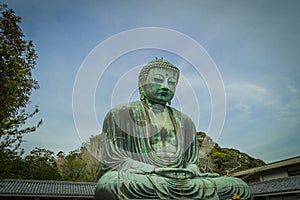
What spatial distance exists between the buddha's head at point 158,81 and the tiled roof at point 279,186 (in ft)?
32.3

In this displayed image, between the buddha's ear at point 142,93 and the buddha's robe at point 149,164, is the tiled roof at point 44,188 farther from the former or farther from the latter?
the buddha's robe at point 149,164

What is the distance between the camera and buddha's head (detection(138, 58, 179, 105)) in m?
5.07

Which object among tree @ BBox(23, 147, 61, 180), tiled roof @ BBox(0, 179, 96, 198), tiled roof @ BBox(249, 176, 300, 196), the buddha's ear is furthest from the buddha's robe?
tree @ BBox(23, 147, 61, 180)

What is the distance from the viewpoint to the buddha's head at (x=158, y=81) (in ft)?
16.6

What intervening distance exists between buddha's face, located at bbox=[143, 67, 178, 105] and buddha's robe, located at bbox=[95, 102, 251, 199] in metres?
0.27

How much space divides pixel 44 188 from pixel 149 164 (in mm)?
12277

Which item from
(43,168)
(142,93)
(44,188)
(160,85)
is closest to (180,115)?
(160,85)

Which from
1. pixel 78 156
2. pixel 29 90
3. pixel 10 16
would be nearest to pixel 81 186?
pixel 78 156

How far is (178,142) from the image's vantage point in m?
4.75

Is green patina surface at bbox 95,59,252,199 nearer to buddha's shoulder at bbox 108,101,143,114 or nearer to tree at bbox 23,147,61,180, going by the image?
buddha's shoulder at bbox 108,101,143,114

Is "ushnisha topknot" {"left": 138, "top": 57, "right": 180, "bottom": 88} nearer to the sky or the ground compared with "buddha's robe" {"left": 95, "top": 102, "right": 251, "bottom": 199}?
nearer to the sky

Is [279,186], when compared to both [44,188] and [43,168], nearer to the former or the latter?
[44,188]

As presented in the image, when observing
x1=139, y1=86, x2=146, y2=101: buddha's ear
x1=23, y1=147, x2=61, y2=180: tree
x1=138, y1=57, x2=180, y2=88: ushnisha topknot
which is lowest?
x1=139, y1=86, x2=146, y2=101: buddha's ear

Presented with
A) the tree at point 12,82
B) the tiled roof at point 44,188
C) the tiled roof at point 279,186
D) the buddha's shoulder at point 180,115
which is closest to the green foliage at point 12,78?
the tree at point 12,82
